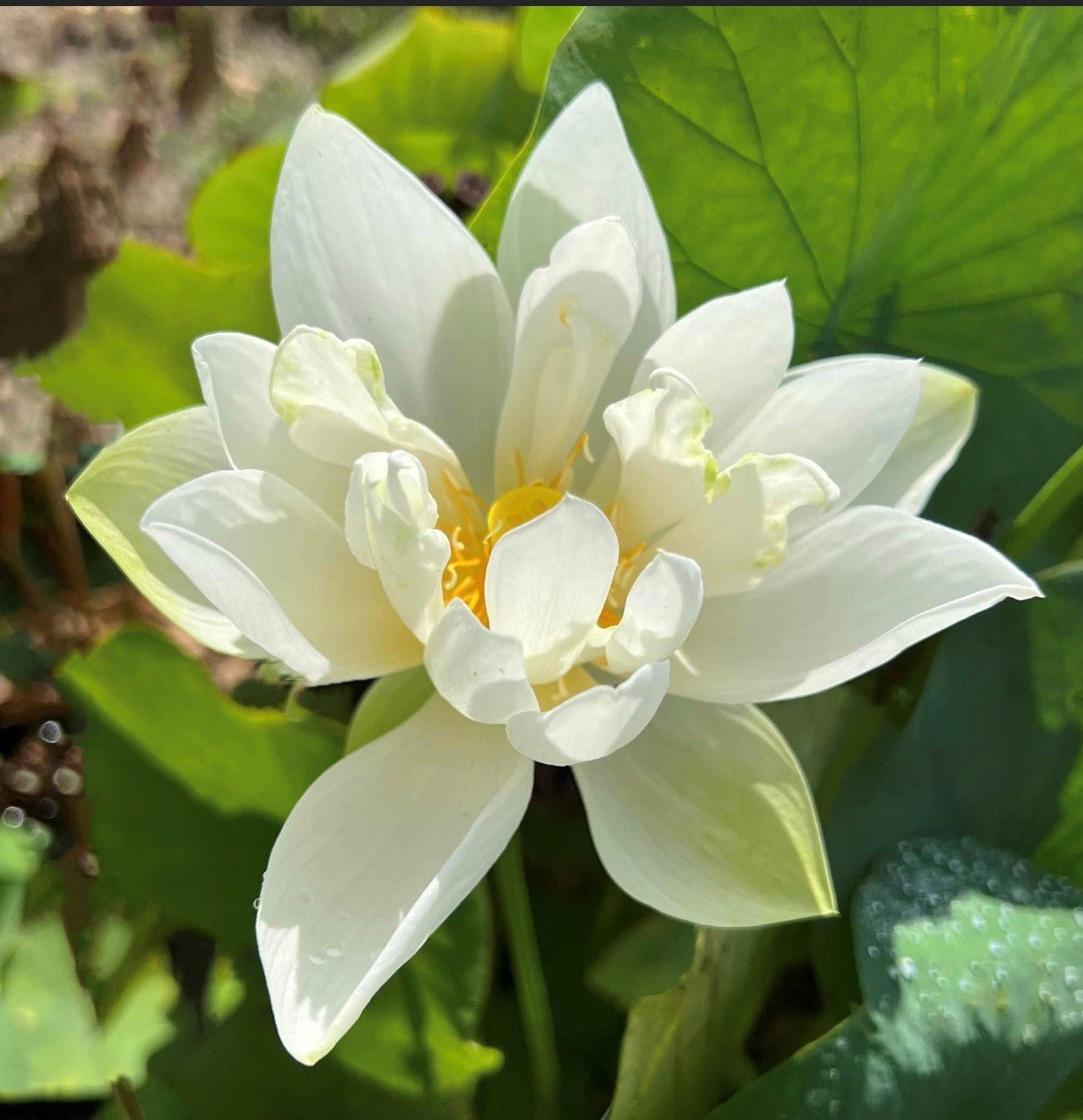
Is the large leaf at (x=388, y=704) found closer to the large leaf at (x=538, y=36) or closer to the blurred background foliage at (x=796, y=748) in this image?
the blurred background foliage at (x=796, y=748)

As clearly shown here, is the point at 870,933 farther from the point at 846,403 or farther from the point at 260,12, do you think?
the point at 260,12

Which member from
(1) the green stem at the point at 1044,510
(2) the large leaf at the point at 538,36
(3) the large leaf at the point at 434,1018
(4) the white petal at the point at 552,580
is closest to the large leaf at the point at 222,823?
(3) the large leaf at the point at 434,1018

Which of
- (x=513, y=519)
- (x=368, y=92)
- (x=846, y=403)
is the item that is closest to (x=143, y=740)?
(x=513, y=519)

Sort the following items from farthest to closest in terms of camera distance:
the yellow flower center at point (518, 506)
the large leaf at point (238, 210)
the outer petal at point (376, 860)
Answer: the large leaf at point (238, 210), the yellow flower center at point (518, 506), the outer petal at point (376, 860)

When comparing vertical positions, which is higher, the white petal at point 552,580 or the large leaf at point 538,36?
the large leaf at point 538,36

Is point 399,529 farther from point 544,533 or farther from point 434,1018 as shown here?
point 434,1018

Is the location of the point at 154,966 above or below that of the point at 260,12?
below

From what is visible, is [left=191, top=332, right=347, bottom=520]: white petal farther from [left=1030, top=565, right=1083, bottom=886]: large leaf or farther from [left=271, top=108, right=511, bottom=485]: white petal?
[left=1030, top=565, right=1083, bottom=886]: large leaf
